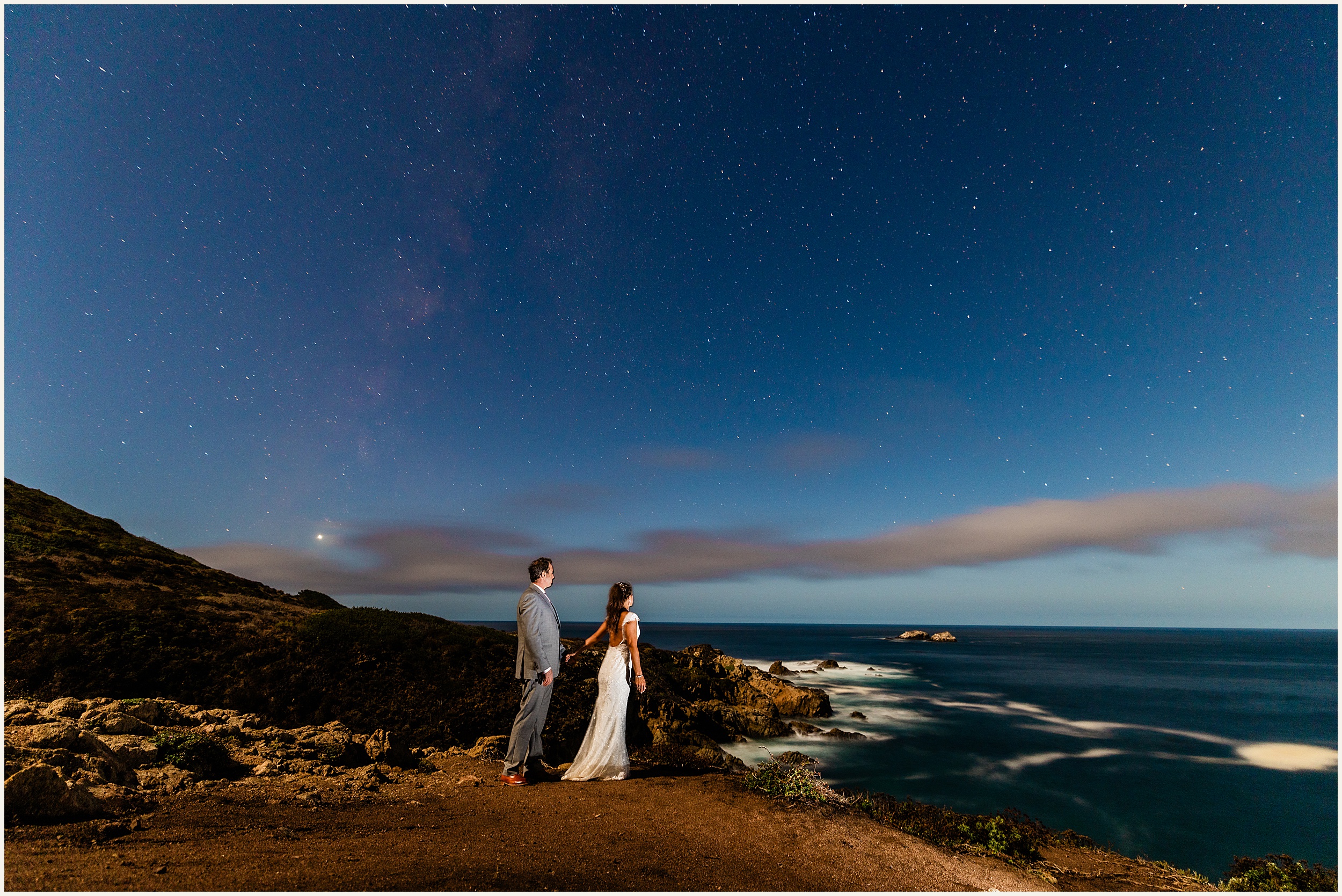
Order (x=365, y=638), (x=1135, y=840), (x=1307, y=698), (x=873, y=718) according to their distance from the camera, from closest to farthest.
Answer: (x=365, y=638) < (x=1135, y=840) < (x=873, y=718) < (x=1307, y=698)

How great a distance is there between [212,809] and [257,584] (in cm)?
2606

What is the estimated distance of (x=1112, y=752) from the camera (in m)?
28.1

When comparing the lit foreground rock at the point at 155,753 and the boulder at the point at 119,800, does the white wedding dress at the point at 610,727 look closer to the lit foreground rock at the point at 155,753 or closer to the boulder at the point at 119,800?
the lit foreground rock at the point at 155,753

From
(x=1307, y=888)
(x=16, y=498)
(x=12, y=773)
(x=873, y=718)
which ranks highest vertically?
(x=16, y=498)

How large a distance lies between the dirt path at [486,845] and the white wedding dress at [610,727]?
0.90 feet

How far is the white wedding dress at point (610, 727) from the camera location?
26.3 feet

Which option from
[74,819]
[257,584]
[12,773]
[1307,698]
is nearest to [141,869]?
[74,819]

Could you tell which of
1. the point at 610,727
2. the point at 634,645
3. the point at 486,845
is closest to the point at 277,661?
the point at 610,727

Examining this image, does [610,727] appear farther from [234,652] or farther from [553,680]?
[234,652]

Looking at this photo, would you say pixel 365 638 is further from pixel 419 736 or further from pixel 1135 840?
pixel 1135 840

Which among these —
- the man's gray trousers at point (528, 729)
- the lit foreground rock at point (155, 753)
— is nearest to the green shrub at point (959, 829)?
the lit foreground rock at point (155, 753)

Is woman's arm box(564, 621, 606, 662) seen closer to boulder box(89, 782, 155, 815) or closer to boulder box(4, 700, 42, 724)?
boulder box(89, 782, 155, 815)

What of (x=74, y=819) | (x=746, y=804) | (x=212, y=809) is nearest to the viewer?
(x=74, y=819)

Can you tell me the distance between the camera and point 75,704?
881cm
